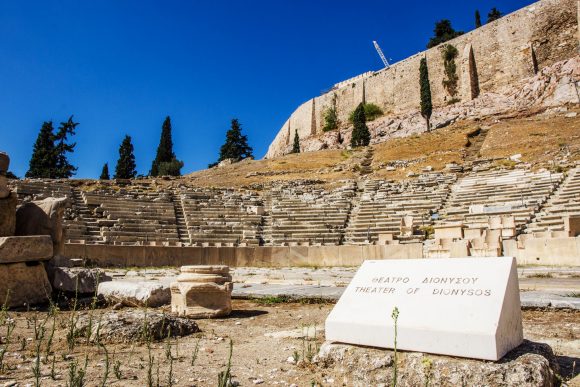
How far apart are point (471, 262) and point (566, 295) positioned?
163 inches

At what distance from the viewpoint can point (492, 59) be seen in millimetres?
45719

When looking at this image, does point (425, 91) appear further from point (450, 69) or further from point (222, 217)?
point (222, 217)

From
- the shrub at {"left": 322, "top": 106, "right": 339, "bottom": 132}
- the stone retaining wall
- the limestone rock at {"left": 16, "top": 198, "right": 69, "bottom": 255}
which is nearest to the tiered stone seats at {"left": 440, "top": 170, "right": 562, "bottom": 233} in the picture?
the stone retaining wall

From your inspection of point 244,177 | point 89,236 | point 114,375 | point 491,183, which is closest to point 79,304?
point 114,375

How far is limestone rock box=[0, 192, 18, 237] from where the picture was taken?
6.30 m

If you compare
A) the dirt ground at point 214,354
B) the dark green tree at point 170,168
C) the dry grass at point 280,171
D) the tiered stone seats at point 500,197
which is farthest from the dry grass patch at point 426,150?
the dirt ground at point 214,354

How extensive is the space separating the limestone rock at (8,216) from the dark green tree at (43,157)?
1532 inches

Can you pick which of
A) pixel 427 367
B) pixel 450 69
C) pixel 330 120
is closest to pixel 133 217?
pixel 427 367

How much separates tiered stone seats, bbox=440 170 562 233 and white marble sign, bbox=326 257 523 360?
490 inches

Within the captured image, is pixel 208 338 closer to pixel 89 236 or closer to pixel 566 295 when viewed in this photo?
pixel 566 295

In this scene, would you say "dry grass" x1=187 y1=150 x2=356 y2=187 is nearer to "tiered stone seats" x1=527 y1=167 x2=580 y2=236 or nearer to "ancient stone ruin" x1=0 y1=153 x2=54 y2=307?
"tiered stone seats" x1=527 y1=167 x2=580 y2=236

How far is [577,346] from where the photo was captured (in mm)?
3668

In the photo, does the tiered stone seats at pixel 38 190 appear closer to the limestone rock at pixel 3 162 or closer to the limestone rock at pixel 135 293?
the limestone rock at pixel 3 162

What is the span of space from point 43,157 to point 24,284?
4075 cm
